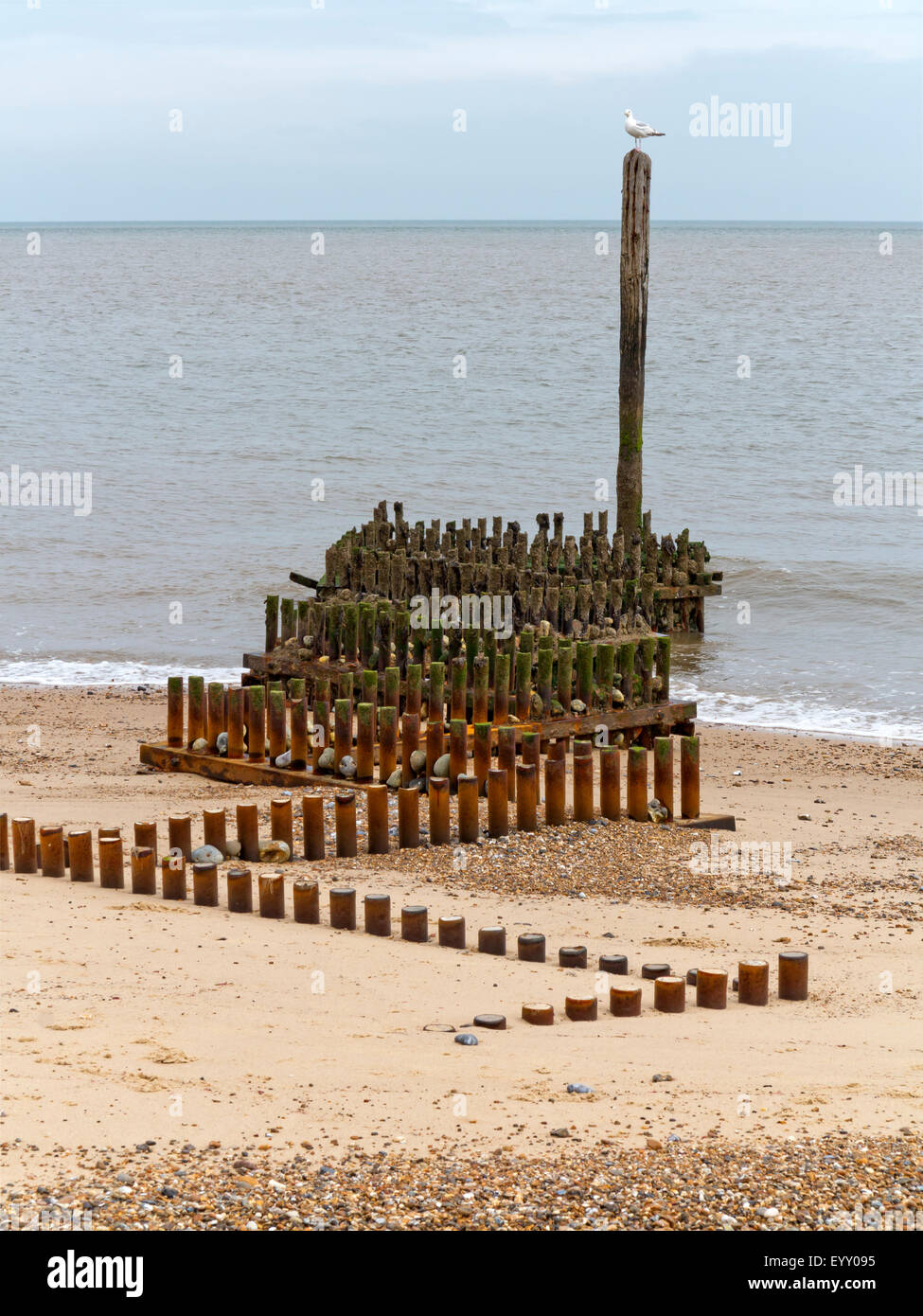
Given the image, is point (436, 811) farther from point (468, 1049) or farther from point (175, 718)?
point (468, 1049)

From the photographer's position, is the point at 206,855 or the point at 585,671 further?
the point at 585,671

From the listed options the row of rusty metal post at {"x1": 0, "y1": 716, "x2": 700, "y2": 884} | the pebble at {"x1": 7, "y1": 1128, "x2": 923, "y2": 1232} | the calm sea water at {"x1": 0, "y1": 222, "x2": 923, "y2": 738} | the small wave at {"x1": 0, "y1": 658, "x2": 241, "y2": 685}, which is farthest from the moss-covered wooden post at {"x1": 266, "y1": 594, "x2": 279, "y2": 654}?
the pebble at {"x1": 7, "y1": 1128, "x2": 923, "y2": 1232}

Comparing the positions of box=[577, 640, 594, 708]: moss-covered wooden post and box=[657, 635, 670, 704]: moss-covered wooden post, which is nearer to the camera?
box=[577, 640, 594, 708]: moss-covered wooden post

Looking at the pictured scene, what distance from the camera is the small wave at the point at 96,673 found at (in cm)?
1634

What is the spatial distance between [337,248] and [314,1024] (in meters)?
172

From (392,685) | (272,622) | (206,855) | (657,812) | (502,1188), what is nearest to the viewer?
(502,1188)

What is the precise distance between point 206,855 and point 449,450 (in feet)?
101

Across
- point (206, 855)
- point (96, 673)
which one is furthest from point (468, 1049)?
point (96, 673)

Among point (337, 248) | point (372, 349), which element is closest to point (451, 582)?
point (372, 349)

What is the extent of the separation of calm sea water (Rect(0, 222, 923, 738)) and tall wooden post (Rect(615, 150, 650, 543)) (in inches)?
78.7

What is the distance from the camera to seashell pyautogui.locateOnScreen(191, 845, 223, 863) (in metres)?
8.15

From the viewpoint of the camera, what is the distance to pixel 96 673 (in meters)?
16.8

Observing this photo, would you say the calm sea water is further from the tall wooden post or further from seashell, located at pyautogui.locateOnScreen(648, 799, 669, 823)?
seashell, located at pyautogui.locateOnScreen(648, 799, 669, 823)
